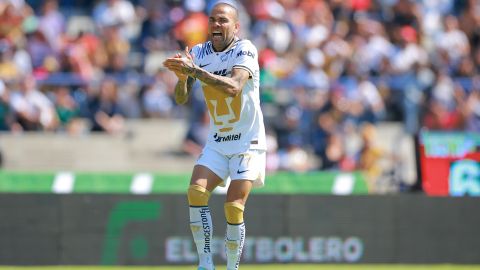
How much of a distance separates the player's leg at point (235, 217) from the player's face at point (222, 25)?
1361 mm

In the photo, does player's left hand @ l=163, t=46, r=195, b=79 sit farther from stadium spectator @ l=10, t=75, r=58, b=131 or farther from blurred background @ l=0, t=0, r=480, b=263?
stadium spectator @ l=10, t=75, r=58, b=131

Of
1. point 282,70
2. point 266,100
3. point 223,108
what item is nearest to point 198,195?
point 223,108

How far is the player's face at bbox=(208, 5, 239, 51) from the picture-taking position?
375 inches

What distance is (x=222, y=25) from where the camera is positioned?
956 cm

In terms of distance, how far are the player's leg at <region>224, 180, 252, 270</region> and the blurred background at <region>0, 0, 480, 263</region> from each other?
224 inches

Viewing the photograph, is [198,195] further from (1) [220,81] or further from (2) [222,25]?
(2) [222,25]

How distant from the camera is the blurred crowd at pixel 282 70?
17500mm

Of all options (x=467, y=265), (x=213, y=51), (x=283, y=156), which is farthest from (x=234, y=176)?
(x=283, y=156)

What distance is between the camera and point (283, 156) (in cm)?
1747

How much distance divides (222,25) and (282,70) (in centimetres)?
932

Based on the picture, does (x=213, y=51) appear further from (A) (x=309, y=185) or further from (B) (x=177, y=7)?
(B) (x=177, y=7)

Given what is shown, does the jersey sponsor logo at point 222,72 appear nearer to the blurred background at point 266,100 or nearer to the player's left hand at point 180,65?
the player's left hand at point 180,65

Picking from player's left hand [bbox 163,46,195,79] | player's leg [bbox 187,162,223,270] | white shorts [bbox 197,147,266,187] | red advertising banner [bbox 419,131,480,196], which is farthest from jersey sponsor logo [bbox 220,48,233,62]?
red advertising banner [bbox 419,131,480,196]

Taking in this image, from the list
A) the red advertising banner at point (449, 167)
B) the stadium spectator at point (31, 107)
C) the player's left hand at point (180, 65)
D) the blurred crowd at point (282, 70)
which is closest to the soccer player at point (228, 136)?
the player's left hand at point (180, 65)
